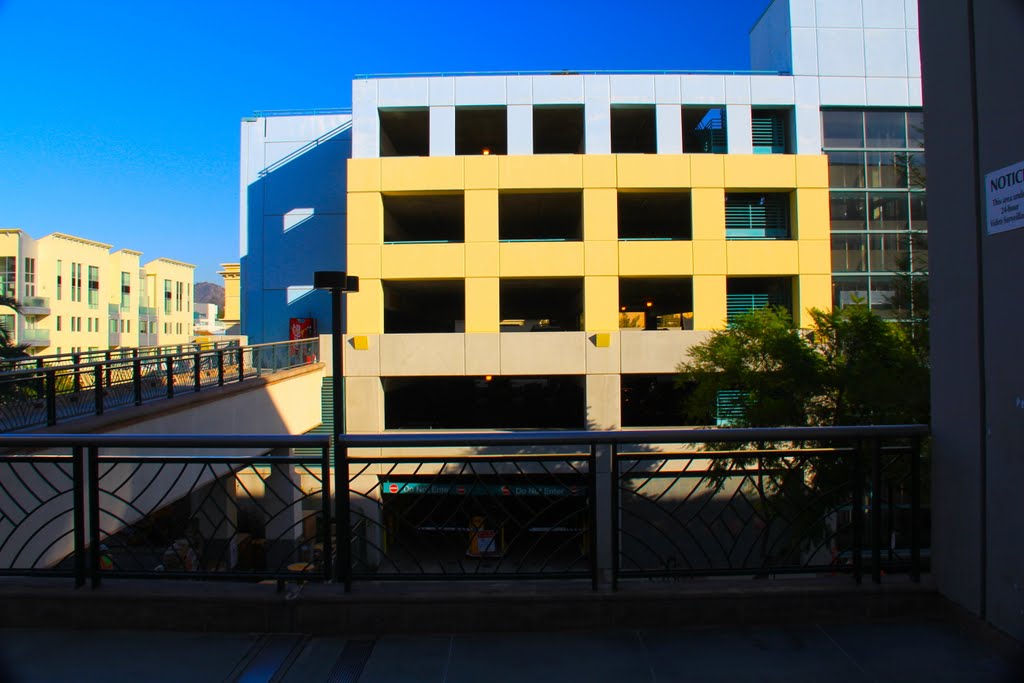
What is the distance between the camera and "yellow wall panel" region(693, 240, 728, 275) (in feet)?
67.4

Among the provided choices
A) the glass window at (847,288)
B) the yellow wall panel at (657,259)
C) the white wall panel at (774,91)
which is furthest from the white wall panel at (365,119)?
the glass window at (847,288)

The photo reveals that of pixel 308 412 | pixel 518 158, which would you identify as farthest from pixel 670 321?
pixel 308 412

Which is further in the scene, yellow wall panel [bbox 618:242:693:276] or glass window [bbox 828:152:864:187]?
glass window [bbox 828:152:864:187]

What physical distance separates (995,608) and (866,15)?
79.0 ft

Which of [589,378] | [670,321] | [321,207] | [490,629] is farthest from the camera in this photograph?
[321,207]

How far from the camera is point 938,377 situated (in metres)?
3.50

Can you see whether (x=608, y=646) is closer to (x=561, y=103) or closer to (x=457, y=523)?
(x=457, y=523)

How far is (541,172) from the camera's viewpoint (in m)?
20.7

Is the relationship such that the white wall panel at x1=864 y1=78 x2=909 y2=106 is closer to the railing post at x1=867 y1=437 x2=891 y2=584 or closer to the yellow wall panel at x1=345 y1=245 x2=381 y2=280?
the yellow wall panel at x1=345 y1=245 x2=381 y2=280

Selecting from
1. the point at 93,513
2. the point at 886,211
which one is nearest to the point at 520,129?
the point at 886,211

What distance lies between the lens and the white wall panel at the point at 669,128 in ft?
68.4

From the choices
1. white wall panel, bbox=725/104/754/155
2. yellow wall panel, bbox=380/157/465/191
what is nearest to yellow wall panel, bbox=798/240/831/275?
white wall panel, bbox=725/104/754/155

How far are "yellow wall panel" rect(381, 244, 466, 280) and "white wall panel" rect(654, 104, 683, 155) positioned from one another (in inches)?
308

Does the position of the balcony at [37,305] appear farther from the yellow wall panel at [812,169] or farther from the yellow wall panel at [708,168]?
→ the yellow wall panel at [812,169]
